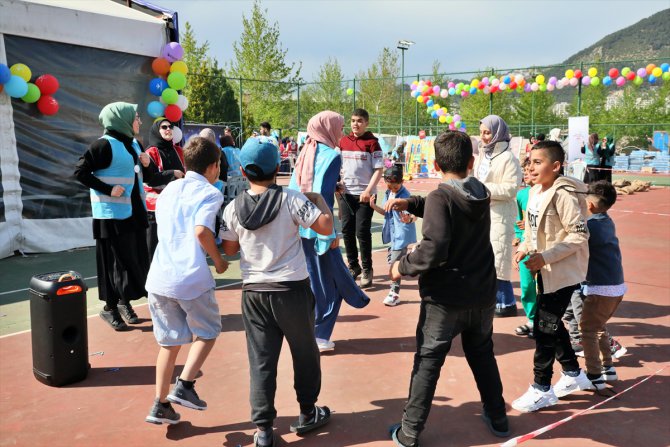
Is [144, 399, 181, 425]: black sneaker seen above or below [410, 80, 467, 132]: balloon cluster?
below

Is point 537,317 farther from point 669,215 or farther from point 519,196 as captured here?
point 669,215

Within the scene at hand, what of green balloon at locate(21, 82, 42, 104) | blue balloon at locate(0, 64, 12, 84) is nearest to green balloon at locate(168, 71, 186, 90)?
green balloon at locate(21, 82, 42, 104)

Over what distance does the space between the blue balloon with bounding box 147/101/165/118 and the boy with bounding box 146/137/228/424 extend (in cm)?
667

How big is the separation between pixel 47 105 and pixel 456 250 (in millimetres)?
7374

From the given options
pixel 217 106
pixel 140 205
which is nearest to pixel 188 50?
pixel 217 106

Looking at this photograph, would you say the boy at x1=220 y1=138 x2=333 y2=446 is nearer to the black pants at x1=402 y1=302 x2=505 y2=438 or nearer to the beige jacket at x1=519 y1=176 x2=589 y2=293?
the black pants at x1=402 y1=302 x2=505 y2=438

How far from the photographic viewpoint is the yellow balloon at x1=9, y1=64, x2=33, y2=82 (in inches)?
312

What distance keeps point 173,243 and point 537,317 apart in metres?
2.33

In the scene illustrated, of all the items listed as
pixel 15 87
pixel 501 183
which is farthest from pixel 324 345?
pixel 15 87

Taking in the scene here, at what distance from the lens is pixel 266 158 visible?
311 centimetres

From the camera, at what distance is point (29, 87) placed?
8078mm

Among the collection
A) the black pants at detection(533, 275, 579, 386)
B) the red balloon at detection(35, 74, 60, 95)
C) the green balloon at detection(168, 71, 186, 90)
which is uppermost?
the green balloon at detection(168, 71, 186, 90)

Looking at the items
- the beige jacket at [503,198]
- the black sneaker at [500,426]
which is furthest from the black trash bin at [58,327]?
the beige jacket at [503,198]

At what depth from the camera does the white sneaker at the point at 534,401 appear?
3.68 m
